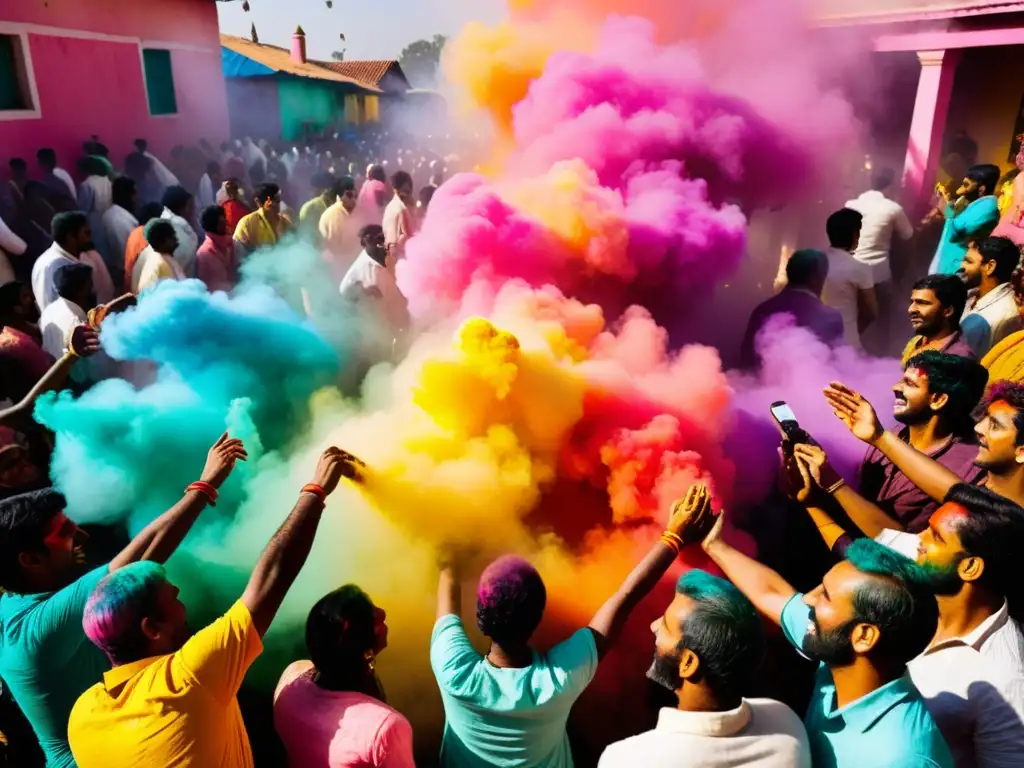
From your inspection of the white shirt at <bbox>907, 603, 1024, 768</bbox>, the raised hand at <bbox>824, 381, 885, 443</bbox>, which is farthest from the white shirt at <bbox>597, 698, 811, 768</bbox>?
the raised hand at <bbox>824, 381, 885, 443</bbox>

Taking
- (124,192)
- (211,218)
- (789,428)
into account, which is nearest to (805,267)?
(789,428)

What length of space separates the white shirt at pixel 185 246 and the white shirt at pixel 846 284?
510 cm

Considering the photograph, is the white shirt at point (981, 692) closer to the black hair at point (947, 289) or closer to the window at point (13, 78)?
the black hair at point (947, 289)

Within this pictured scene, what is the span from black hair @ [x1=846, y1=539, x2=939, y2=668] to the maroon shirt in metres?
1.11

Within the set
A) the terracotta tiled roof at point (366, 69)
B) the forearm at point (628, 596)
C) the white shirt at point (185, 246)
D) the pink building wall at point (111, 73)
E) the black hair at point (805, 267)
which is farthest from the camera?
the terracotta tiled roof at point (366, 69)

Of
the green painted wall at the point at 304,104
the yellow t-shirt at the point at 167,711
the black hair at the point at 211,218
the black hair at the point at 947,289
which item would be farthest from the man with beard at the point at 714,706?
the green painted wall at the point at 304,104

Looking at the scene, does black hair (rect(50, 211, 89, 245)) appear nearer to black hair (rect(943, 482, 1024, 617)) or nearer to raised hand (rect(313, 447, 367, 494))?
raised hand (rect(313, 447, 367, 494))

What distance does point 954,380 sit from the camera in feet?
9.36

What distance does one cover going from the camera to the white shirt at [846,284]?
17.7 feet

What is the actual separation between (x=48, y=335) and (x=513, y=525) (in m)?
3.29

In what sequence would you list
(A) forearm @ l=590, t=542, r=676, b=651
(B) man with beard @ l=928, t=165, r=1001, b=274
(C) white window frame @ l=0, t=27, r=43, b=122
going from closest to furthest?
1. (A) forearm @ l=590, t=542, r=676, b=651
2. (B) man with beard @ l=928, t=165, r=1001, b=274
3. (C) white window frame @ l=0, t=27, r=43, b=122

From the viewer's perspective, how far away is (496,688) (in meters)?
2.04

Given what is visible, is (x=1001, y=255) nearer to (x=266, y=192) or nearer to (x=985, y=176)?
(x=985, y=176)

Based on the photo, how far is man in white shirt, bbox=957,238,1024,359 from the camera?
416cm
